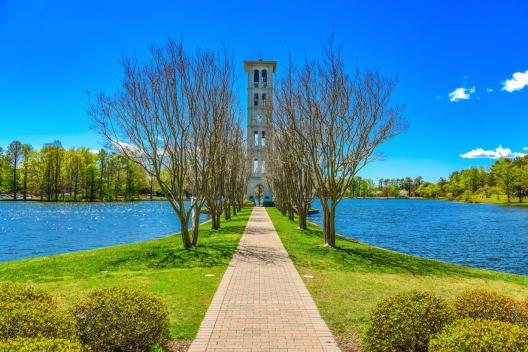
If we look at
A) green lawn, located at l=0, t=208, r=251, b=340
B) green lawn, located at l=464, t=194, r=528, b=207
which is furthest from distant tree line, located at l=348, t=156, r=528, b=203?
green lawn, located at l=0, t=208, r=251, b=340

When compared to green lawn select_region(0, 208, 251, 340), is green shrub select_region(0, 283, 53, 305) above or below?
above

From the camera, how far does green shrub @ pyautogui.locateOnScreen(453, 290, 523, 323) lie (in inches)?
188

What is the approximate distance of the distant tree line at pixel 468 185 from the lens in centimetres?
9694

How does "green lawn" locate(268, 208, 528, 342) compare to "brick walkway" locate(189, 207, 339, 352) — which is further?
"green lawn" locate(268, 208, 528, 342)

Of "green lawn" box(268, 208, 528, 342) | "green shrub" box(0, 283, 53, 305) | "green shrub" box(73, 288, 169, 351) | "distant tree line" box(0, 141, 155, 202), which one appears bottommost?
"green lawn" box(268, 208, 528, 342)

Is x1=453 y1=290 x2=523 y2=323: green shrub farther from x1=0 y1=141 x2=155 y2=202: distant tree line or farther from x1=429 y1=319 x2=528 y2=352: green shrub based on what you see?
x1=0 y1=141 x2=155 y2=202: distant tree line

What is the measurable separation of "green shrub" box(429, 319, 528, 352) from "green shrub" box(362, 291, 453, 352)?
60 cm

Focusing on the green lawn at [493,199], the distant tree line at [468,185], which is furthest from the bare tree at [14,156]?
the green lawn at [493,199]

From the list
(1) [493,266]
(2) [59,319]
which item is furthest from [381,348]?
(1) [493,266]

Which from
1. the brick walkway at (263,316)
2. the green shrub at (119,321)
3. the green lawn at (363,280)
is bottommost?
the green lawn at (363,280)

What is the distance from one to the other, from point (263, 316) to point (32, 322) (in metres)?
3.89

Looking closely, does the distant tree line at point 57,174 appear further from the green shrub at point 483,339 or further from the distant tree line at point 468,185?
the green shrub at point 483,339

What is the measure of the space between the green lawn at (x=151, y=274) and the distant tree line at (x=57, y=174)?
52.6 meters

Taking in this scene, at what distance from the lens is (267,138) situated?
30125 mm
